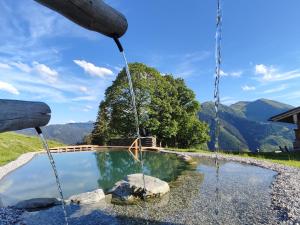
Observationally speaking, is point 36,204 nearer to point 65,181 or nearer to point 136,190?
point 136,190

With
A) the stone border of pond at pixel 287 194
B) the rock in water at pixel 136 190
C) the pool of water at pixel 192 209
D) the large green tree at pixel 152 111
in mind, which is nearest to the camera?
the stone border of pond at pixel 287 194

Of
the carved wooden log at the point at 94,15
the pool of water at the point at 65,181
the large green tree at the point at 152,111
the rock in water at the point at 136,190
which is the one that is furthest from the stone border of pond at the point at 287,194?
the large green tree at the point at 152,111

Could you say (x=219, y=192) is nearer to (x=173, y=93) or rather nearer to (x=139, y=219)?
(x=139, y=219)

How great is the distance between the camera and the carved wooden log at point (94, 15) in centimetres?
277

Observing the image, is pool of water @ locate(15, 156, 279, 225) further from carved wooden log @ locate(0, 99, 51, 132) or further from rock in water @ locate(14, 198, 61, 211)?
carved wooden log @ locate(0, 99, 51, 132)

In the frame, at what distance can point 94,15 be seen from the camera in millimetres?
2984

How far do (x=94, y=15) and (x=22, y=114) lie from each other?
3.80ft

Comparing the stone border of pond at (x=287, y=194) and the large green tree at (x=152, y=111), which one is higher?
the large green tree at (x=152, y=111)

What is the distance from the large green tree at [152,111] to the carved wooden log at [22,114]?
3403 cm

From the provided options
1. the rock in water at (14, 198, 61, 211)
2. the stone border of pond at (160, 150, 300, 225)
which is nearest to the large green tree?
the stone border of pond at (160, 150, 300, 225)

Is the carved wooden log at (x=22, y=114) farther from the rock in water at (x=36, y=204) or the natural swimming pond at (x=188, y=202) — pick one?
the rock in water at (x=36, y=204)

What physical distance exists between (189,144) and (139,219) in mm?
33568

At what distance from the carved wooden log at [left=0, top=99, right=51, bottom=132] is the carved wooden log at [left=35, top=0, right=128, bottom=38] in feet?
3.08

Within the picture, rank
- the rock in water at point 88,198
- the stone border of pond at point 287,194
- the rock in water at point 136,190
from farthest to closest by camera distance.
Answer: the rock in water at point 136,190, the rock in water at point 88,198, the stone border of pond at point 287,194
